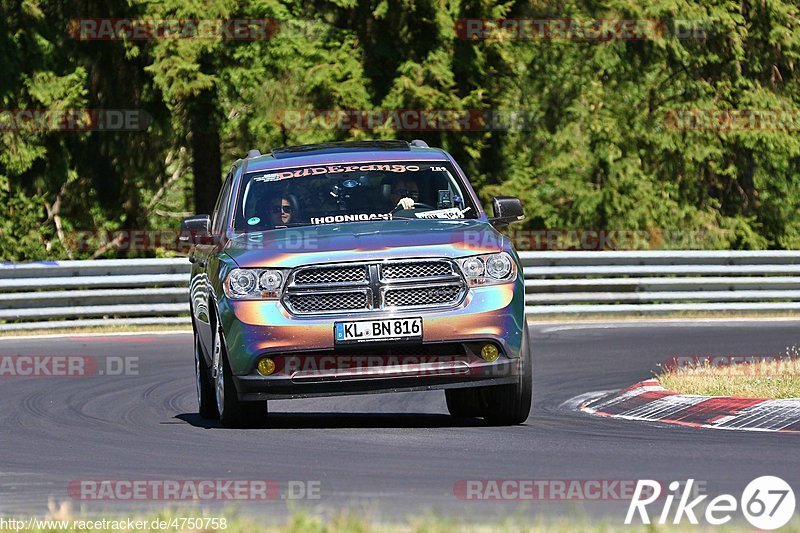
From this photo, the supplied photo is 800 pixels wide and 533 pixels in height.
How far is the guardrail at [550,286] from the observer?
23.0 metres

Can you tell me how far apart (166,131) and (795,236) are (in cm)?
1623

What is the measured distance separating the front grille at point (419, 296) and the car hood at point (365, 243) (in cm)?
22

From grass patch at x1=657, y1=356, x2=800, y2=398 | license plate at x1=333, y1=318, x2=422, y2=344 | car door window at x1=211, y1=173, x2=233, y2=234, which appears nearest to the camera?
license plate at x1=333, y1=318, x2=422, y2=344

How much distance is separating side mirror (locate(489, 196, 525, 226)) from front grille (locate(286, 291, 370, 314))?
1660 mm

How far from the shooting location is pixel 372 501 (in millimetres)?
7328

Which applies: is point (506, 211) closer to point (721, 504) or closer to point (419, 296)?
point (419, 296)

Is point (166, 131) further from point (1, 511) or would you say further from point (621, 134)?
point (1, 511)

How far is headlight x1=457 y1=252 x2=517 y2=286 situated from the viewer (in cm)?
1030

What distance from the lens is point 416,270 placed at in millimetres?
10273

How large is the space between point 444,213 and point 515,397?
156 centimetres

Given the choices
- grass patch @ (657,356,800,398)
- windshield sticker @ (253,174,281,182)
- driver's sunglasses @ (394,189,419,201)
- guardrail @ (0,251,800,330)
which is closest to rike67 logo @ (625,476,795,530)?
driver's sunglasses @ (394,189,419,201)

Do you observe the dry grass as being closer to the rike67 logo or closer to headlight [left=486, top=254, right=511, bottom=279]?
headlight [left=486, top=254, right=511, bottom=279]

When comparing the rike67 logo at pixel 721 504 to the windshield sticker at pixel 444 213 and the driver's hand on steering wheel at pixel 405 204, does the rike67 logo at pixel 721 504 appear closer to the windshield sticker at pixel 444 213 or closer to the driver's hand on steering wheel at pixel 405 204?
the windshield sticker at pixel 444 213

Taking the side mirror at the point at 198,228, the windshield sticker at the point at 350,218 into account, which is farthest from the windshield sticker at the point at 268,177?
the windshield sticker at the point at 350,218
